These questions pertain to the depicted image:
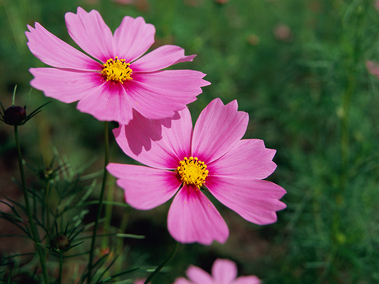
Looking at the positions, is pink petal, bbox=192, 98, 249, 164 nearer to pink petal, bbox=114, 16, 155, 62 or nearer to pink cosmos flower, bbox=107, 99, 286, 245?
pink cosmos flower, bbox=107, 99, 286, 245

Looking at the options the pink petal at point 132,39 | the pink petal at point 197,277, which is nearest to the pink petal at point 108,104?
the pink petal at point 132,39

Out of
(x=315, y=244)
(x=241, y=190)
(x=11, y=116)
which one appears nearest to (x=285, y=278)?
(x=315, y=244)

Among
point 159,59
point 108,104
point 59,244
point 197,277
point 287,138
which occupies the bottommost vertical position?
point 197,277

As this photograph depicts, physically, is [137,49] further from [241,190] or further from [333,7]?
[333,7]

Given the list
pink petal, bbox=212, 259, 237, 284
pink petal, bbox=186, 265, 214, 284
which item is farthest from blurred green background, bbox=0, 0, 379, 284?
pink petal, bbox=212, 259, 237, 284

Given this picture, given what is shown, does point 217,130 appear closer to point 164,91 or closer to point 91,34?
point 164,91

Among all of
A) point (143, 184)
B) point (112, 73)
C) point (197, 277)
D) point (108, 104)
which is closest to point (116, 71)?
point (112, 73)
